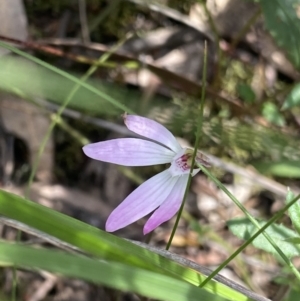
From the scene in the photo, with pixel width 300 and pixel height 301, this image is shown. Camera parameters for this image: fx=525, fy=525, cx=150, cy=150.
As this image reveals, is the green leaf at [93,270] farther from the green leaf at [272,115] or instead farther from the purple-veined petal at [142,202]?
the green leaf at [272,115]

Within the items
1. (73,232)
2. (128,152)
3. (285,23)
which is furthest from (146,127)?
(285,23)

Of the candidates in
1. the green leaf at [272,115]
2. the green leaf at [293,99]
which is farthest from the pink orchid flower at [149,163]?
the green leaf at [272,115]

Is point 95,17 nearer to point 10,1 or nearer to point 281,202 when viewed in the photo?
point 10,1

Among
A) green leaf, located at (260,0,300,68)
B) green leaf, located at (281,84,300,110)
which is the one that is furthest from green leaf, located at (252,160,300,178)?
green leaf, located at (260,0,300,68)

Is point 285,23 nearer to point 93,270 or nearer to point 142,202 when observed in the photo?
point 142,202

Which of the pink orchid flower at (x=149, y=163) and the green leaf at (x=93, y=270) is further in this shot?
the pink orchid flower at (x=149, y=163)

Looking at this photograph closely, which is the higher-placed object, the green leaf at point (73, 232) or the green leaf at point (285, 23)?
the green leaf at point (285, 23)
